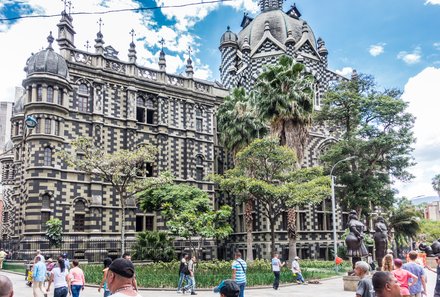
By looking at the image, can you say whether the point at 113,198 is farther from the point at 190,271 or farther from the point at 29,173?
the point at 190,271

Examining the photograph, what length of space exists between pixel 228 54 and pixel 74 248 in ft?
100

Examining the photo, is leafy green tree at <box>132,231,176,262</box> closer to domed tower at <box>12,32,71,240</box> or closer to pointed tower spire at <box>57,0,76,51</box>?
domed tower at <box>12,32,71,240</box>

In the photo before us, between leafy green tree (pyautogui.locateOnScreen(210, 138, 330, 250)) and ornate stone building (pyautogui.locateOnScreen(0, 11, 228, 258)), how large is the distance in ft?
34.4

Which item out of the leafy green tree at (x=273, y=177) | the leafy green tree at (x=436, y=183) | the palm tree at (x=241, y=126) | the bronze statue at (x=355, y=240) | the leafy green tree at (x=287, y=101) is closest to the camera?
the bronze statue at (x=355, y=240)

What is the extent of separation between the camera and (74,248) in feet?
111

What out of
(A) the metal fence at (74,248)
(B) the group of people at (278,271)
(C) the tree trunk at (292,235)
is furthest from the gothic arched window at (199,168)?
(B) the group of people at (278,271)

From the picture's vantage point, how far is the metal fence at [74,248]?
31.8 meters

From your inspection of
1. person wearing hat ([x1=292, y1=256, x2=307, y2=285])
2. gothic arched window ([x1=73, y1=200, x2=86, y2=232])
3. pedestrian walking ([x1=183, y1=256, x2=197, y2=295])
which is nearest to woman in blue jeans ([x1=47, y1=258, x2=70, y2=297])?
pedestrian walking ([x1=183, y1=256, x2=197, y2=295])

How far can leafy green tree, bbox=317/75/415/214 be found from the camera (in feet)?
123

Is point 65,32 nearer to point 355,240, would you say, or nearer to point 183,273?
point 183,273

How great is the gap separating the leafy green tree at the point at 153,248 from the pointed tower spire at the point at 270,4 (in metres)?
33.7

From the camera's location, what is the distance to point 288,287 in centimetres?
2283

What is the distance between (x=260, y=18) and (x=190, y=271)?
4030cm

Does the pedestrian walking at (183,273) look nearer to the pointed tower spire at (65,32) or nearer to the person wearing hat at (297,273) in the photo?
the person wearing hat at (297,273)
